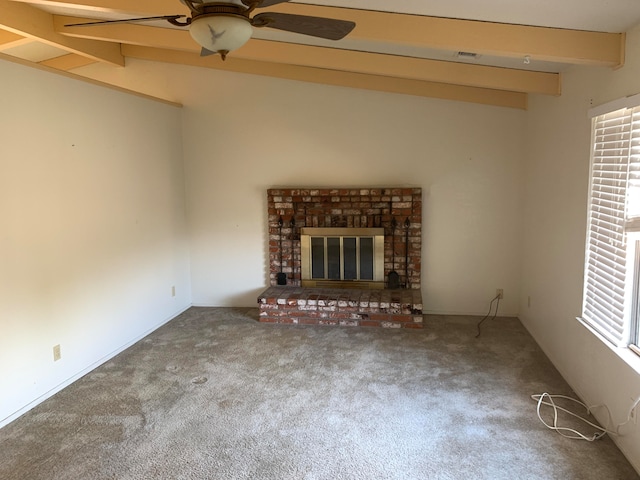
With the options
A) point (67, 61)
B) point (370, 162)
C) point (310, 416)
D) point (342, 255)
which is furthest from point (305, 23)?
point (67, 61)

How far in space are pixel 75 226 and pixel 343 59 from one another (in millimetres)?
2507

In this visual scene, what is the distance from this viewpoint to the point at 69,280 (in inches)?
138

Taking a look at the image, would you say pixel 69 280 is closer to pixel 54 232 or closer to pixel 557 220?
pixel 54 232

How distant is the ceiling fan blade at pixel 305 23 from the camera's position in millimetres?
1871

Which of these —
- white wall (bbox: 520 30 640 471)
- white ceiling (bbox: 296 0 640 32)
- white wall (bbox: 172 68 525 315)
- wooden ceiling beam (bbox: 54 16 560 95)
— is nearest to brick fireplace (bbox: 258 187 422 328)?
white wall (bbox: 172 68 525 315)

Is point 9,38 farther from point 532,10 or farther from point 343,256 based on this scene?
point 532,10

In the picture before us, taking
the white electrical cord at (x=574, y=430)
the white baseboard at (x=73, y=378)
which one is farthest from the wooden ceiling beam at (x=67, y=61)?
the white electrical cord at (x=574, y=430)

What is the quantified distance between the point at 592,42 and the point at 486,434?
7.67 ft

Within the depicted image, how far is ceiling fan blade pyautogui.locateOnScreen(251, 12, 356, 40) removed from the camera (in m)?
1.87

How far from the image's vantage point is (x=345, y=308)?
4.64 m

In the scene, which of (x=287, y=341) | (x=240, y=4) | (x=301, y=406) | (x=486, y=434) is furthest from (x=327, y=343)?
(x=240, y=4)

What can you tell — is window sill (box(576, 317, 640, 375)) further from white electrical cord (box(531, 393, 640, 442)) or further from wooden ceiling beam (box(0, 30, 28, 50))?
wooden ceiling beam (box(0, 30, 28, 50))

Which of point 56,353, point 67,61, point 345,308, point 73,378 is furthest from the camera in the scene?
point 67,61

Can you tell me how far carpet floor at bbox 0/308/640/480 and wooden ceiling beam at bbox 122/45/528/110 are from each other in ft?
7.62
